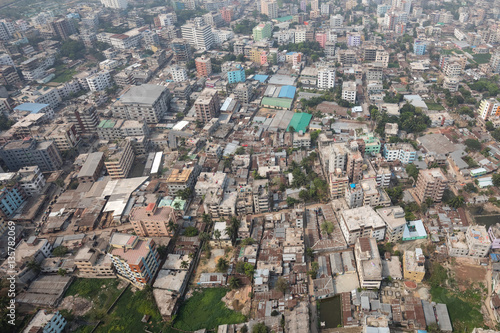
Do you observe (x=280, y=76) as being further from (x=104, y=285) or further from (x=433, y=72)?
(x=104, y=285)

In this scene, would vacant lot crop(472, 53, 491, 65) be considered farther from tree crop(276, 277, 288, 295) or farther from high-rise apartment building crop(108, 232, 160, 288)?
high-rise apartment building crop(108, 232, 160, 288)

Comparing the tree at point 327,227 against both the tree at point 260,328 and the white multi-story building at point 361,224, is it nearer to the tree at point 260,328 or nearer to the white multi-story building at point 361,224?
the white multi-story building at point 361,224

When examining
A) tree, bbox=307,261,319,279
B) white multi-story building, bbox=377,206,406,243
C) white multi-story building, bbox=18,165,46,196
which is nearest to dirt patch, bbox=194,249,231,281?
tree, bbox=307,261,319,279

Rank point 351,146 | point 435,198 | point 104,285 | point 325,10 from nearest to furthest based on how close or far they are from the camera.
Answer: point 104,285 < point 435,198 < point 351,146 < point 325,10

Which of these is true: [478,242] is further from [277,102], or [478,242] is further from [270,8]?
[270,8]

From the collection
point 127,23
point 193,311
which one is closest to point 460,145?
point 193,311

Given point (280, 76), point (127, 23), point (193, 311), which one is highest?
point (127, 23)

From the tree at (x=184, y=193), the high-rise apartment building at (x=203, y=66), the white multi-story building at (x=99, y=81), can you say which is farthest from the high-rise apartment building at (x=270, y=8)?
the tree at (x=184, y=193)

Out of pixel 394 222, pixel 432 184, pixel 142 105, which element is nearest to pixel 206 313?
pixel 394 222
